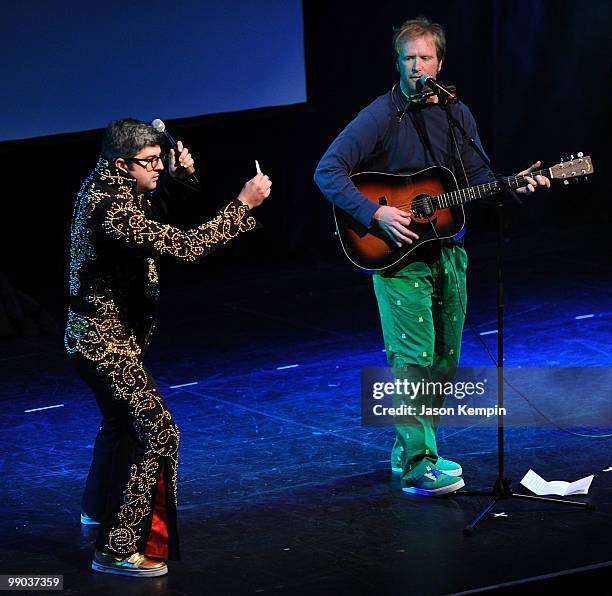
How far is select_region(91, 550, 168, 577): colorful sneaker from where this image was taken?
4441mm

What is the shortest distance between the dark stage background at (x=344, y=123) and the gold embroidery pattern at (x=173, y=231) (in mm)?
4660

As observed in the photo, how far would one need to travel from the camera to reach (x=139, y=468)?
4430mm

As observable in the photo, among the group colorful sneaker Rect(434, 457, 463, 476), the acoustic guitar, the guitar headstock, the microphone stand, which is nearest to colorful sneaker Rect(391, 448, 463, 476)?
colorful sneaker Rect(434, 457, 463, 476)

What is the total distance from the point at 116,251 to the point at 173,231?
0.22 meters

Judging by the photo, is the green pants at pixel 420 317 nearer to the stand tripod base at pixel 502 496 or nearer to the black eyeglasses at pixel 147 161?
the stand tripod base at pixel 502 496

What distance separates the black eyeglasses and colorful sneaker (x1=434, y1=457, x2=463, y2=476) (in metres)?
1.83

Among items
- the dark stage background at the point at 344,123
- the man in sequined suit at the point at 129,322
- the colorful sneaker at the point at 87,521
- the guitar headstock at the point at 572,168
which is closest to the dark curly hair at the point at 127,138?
the man in sequined suit at the point at 129,322

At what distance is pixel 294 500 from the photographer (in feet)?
17.1

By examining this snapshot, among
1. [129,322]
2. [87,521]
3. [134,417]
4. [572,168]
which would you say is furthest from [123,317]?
[572,168]

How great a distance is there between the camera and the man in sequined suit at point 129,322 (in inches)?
173

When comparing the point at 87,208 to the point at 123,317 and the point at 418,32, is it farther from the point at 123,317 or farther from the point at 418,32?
the point at 418,32

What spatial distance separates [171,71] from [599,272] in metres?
3.61

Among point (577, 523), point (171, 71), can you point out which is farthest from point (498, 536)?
point (171, 71)

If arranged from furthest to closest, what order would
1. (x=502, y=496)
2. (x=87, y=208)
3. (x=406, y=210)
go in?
(x=406, y=210)
(x=502, y=496)
(x=87, y=208)
